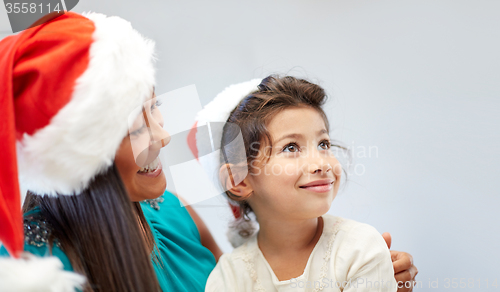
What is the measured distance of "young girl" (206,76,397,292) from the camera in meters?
1.01

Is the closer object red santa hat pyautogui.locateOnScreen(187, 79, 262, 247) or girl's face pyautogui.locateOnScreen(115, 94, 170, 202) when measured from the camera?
girl's face pyautogui.locateOnScreen(115, 94, 170, 202)

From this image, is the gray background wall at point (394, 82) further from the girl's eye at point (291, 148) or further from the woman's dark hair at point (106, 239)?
the woman's dark hair at point (106, 239)

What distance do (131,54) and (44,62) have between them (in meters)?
0.19

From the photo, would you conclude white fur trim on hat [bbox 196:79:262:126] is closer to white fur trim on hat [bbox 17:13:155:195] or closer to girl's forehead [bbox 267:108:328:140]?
girl's forehead [bbox 267:108:328:140]

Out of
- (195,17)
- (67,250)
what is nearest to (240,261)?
(67,250)

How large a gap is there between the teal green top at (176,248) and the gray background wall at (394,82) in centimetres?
12

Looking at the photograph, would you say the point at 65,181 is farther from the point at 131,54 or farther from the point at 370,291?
the point at 370,291

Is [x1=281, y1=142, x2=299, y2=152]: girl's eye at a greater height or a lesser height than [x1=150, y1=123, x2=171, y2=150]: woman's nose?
lesser

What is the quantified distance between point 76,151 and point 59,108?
0.09 meters

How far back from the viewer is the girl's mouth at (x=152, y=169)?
3.12 feet

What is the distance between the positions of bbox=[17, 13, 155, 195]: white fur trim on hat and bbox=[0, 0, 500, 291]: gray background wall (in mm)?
600

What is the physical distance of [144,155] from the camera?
887mm

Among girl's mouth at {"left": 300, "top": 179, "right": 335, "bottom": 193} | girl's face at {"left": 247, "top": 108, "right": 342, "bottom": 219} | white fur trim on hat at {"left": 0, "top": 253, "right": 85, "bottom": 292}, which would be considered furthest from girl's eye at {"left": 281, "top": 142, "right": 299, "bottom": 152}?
white fur trim on hat at {"left": 0, "top": 253, "right": 85, "bottom": 292}

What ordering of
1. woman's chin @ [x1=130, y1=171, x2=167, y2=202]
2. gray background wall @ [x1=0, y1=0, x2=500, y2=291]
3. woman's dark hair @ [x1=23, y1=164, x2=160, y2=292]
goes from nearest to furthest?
woman's dark hair @ [x1=23, y1=164, x2=160, y2=292] → woman's chin @ [x1=130, y1=171, x2=167, y2=202] → gray background wall @ [x1=0, y1=0, x2=500, y2=291]
